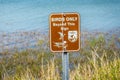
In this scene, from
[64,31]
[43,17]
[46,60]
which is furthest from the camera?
[43,17]

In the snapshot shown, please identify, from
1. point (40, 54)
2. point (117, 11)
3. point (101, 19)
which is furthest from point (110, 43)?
point (117, 11)

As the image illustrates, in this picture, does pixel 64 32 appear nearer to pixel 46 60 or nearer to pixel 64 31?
pixel 64 31

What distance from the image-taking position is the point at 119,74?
7301 mm

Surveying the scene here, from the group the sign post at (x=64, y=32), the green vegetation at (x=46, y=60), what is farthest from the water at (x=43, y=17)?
the sign post at (x=64, y=32)

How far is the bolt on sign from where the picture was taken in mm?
6004

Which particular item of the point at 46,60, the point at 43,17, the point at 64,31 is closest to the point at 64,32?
the point at 64,31

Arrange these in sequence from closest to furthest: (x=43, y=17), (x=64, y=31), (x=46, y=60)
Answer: (x=64, y=31) < (x=46, y=60) < (x=43, y=17)

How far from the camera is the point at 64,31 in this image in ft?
19.7

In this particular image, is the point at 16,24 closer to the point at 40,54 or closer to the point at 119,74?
the point at 40,54

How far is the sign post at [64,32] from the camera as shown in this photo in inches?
236

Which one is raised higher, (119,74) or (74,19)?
(74,19)

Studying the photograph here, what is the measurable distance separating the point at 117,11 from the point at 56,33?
19.8 meters

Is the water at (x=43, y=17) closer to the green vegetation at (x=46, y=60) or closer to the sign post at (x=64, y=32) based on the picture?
the green vegetation at (x=46, y=60)

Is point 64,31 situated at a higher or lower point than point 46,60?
higher
